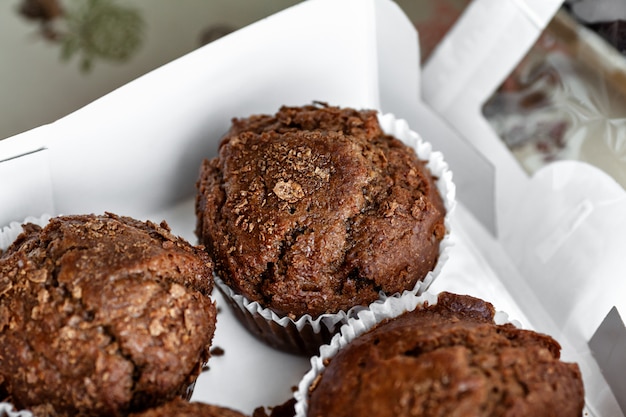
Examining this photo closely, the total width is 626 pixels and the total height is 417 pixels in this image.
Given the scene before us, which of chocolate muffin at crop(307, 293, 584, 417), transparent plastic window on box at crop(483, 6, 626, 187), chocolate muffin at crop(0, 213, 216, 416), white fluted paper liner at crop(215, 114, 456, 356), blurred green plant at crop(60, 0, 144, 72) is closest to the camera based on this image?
chocolate muffin at crop(307, 293, 584, 417)

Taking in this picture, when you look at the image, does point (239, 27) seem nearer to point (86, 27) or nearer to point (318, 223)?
point (86, 27)

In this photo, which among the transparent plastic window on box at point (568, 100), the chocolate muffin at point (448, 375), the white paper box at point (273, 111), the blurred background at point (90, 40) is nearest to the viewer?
the chocolate muffin at point (448, 375)

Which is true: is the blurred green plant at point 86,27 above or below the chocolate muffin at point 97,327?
below

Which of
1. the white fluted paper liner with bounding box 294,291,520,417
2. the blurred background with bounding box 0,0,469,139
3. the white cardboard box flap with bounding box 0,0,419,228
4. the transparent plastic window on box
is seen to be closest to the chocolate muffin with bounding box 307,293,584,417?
the white fluted paper liner with bounding box 294,291,520,417

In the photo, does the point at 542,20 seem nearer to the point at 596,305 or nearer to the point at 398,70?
the point at 398,70

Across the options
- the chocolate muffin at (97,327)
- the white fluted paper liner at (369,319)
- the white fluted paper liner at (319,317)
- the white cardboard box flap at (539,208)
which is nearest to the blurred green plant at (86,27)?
the white cardboard box flap at (539,208)

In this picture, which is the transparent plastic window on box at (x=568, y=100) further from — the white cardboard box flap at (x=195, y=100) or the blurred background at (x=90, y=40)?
the blurred background at (x=90, y=40)

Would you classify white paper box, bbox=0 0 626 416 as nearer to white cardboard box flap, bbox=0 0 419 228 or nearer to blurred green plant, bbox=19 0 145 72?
white cardboard box flap, bbox=0 0 419 228
